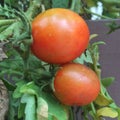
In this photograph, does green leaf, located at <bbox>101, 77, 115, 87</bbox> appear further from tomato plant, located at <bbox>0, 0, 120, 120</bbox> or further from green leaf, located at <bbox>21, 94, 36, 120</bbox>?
green leaf, located at <bbox>21, 94, 36, 120</bbox>

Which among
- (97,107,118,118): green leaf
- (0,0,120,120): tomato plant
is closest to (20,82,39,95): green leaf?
(0,0,120,120): tomato plant

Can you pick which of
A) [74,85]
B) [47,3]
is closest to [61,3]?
[47,3]

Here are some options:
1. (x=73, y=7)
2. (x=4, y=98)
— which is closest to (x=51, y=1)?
(x=73, y=7)

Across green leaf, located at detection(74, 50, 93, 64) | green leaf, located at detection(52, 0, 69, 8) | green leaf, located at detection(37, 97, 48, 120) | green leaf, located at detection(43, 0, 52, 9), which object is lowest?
green leaf, located at detection(37, 97, 48, 120)

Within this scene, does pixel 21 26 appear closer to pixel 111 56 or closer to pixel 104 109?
pixel 104 109

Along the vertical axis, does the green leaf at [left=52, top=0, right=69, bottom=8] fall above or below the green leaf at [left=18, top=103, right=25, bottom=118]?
above

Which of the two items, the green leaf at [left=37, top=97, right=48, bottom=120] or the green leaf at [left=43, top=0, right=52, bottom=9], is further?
the green leaf at [left=43, top=0, right=52, bottom=9]

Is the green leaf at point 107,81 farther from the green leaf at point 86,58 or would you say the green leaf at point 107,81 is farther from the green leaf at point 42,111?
the green leaf at point 42,111
